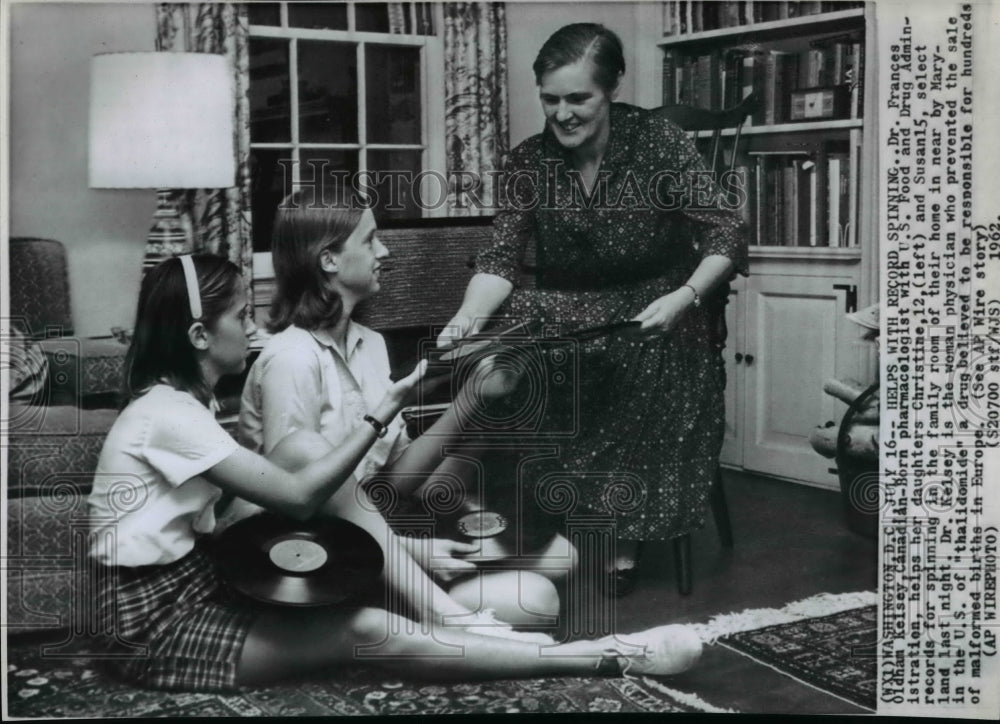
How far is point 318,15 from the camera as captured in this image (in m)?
3.39

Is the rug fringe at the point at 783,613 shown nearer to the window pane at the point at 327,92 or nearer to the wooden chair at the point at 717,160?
the wooden chair at the point at 717,160

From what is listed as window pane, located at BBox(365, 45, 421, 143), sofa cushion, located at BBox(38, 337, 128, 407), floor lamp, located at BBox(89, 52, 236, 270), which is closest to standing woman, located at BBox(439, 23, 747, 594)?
window pane, located at BBox(365, 45, 421, 143)

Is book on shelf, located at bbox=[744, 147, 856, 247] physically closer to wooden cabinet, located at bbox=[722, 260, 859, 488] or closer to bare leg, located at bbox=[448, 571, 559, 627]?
wooden cabinet, located at bbox=[722, 260, 859, 488]

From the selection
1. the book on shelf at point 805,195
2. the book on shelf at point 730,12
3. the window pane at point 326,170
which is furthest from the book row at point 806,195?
the window pane at point 326,170

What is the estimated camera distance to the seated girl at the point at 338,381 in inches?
130

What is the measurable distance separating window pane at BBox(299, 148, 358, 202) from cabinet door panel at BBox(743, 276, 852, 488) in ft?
4.03

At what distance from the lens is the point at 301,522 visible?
10.9 feet

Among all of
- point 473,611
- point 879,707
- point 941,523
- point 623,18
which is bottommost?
point 879,707

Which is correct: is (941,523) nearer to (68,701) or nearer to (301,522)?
(301,522)

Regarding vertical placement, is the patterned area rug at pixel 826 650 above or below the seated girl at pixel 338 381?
below

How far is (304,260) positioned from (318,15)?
0.71 meters

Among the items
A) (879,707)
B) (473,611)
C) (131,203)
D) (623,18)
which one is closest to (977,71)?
(623,18)

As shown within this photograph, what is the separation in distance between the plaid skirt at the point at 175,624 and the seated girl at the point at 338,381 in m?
0.23

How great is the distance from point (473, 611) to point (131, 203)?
5.04 ft
